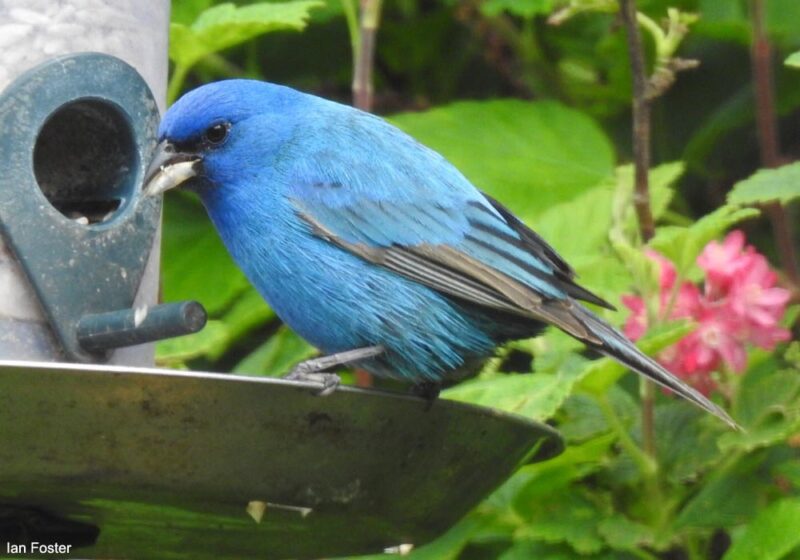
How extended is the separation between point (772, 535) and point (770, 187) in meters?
0.84

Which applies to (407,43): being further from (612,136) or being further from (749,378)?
(749,378)

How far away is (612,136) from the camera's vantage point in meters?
5.95

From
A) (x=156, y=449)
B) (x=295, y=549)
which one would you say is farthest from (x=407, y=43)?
(x=156, y=449)

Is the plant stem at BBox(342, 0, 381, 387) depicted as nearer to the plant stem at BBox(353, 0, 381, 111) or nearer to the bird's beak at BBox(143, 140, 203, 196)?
the plant stem at BBox(353, 0, 381, 111)

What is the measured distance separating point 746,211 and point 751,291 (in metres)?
0.28

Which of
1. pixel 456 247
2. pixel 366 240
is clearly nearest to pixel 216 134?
pixel 366 240

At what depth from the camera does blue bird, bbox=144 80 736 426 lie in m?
3.92

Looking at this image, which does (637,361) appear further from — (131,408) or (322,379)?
→ (131,408)

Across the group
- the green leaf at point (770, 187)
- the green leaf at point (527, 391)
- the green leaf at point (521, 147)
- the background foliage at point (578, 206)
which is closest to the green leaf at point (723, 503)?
the background foliage at point (578, 206)

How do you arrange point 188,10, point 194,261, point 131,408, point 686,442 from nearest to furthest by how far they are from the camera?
1. point 131,408
2. point 686,442
3. point 194,261
4. point 188,10

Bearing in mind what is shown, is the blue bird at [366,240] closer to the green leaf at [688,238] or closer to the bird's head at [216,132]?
the bird's head at [216,132]

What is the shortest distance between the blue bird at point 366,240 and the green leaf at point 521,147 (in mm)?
683

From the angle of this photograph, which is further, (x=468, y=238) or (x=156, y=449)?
(x=468, y=238)

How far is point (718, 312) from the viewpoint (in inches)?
168
